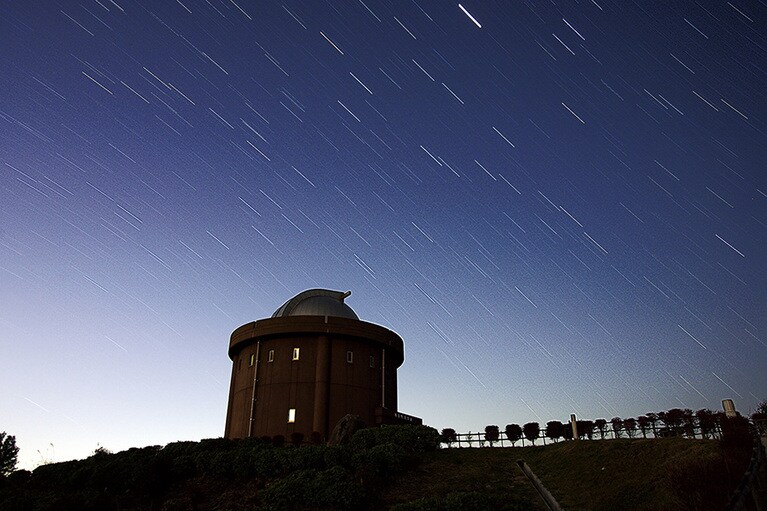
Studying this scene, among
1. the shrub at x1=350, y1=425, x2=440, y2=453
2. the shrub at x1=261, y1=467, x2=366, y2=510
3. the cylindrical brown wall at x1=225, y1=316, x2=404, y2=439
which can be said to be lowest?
the shrub at x1=261, y1=467, x2=366, y2=510

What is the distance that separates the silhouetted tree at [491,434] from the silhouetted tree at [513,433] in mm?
717

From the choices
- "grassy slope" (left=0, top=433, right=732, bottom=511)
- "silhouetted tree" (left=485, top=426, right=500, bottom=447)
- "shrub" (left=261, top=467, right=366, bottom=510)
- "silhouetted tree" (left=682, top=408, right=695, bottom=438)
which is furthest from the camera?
"silhouetted tree" (left=485, top=426, right=500, bottom=447)

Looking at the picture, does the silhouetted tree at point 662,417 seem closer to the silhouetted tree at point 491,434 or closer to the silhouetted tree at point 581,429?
the silhouetted tree at point 581,429

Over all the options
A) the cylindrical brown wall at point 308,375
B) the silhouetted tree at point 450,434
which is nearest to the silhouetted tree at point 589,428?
the silhouetted tree at point 450,434

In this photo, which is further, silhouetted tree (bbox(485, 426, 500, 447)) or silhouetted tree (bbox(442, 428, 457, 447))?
silhouetted tree (bbox(485, 426, 500, 447))

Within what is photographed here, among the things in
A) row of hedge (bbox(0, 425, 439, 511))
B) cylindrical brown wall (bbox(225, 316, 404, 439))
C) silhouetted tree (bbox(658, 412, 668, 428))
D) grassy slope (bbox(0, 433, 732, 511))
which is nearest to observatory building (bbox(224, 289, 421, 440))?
cylindrical brown wall (bbox(225, 316, 404, 439))

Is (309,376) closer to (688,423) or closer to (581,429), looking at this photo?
(581,429)

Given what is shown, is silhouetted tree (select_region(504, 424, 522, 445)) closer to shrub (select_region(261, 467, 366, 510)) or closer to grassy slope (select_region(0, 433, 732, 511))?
grassy slope (select_region(0, 433, 732, 511))

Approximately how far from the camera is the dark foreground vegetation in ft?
52.2

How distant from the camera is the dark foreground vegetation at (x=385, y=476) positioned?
15922mm

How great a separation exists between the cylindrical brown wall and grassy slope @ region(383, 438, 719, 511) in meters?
11.6

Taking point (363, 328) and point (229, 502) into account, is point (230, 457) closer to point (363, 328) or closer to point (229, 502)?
point (229, 502)

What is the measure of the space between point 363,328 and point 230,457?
14.3 metres

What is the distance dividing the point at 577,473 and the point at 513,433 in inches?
353
